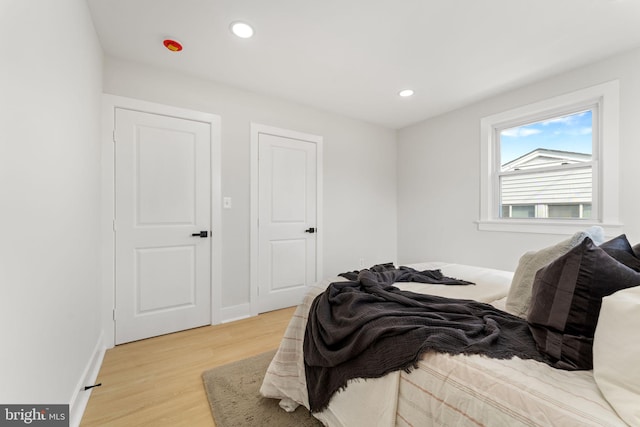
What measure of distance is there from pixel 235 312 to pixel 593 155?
385 cm

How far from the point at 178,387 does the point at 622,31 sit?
4.09 meters

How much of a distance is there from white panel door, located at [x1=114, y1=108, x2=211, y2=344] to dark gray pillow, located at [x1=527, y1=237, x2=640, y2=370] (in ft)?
8.56

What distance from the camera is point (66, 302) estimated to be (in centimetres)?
134

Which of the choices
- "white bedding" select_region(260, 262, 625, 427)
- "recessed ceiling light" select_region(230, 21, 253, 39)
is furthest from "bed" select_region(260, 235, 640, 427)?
"recessed ceiling light" select_region(230, 21, 253, 39)

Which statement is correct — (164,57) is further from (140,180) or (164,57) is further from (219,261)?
(219,261)

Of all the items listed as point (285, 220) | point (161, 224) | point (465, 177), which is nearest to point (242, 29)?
point (161, 224)

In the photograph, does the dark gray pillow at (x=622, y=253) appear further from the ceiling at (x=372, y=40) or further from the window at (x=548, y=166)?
the window at (x=548, y=166)

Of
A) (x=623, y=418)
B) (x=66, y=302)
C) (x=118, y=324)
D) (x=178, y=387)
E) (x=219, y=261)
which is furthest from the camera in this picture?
(x=219, y=261)

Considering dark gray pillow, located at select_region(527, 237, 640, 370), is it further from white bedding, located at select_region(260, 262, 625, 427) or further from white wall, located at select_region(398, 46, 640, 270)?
white wall, located at select_region(398, 46, 640, 270)

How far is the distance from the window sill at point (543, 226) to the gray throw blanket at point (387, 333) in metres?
2.04

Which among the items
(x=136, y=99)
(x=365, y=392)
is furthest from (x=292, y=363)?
(x=136, y=99)

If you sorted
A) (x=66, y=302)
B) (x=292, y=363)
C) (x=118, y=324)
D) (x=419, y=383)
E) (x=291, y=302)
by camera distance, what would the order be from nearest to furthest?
1. (x=419, y=383)
2. (x=66, y=302)
3. (x=292, y=363)
4. (x=118, y=324)
5. (x=291, y=302)

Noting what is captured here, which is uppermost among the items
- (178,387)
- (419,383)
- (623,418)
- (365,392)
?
(623,418)

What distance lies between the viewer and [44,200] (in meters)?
1.10
